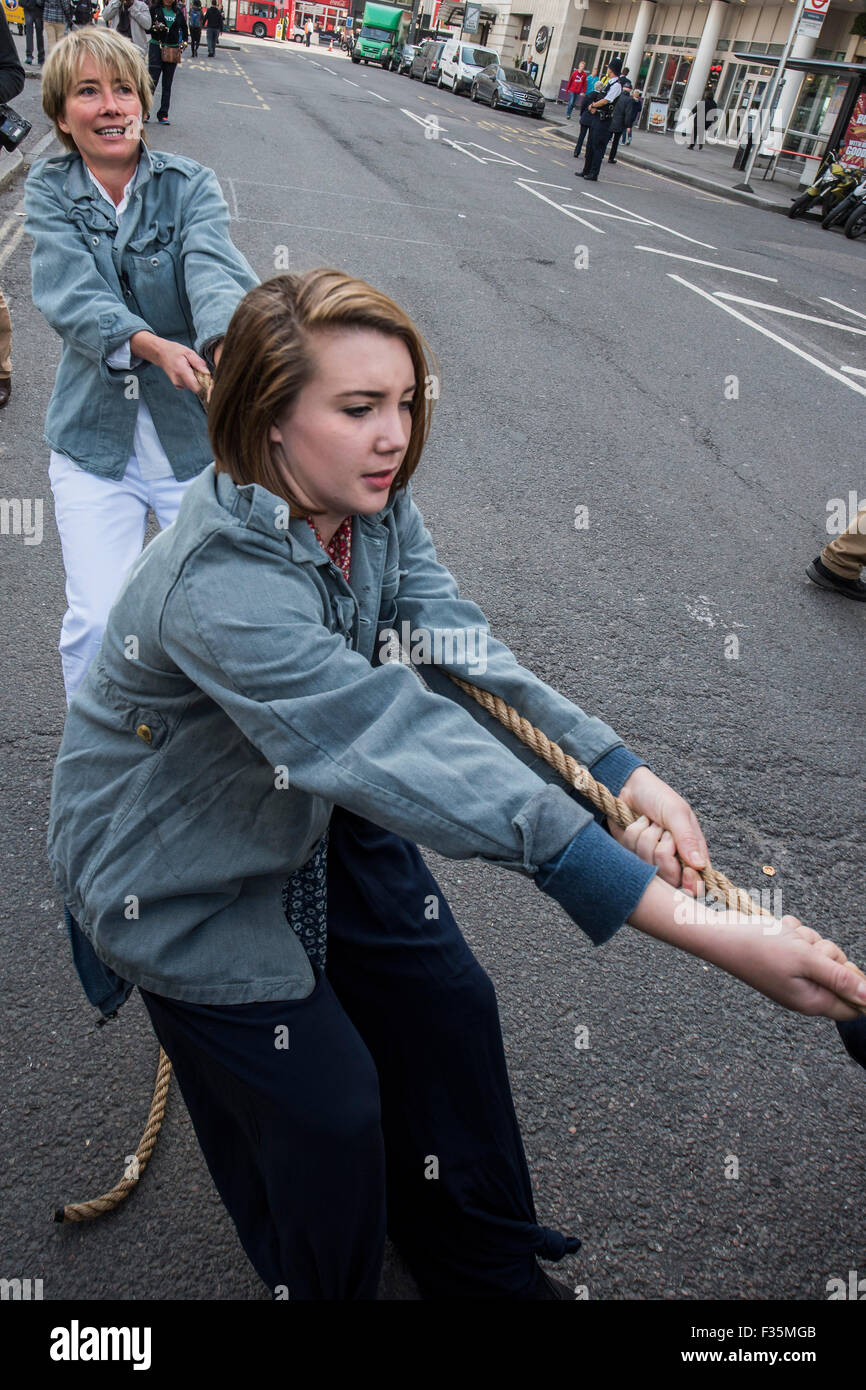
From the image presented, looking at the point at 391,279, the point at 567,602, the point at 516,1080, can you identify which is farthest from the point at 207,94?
the point at 516,1080

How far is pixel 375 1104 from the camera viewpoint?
Result: 1.67 meters

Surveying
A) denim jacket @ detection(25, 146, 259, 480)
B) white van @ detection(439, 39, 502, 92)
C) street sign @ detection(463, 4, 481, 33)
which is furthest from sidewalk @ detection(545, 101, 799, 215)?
denim jacket @ detection(25, 146, 259, 480)

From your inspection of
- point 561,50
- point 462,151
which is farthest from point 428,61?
point 462,151

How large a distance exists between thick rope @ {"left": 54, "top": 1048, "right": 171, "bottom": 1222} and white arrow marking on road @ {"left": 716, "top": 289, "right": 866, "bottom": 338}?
11223mm

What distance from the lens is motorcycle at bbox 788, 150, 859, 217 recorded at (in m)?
21.6

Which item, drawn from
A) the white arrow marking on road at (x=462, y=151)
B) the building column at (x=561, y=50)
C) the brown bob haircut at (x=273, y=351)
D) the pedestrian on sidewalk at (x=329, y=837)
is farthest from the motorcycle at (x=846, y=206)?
the building column at (x=561, y=50)

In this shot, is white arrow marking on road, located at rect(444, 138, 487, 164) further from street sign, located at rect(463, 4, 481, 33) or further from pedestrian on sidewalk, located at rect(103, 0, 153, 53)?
street sign, located at rect(463, 4, 481, 33)

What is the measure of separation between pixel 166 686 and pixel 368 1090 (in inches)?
29.0

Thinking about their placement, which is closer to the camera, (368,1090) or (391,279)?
(368,1090)

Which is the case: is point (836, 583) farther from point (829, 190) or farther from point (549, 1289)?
point (829, 190)

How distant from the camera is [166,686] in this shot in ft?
5.24

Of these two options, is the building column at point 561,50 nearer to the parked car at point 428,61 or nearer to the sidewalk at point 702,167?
the parked car at point 428,61

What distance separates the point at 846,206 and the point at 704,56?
2188cm

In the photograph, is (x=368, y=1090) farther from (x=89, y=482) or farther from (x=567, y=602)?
(x=567, y=602)
